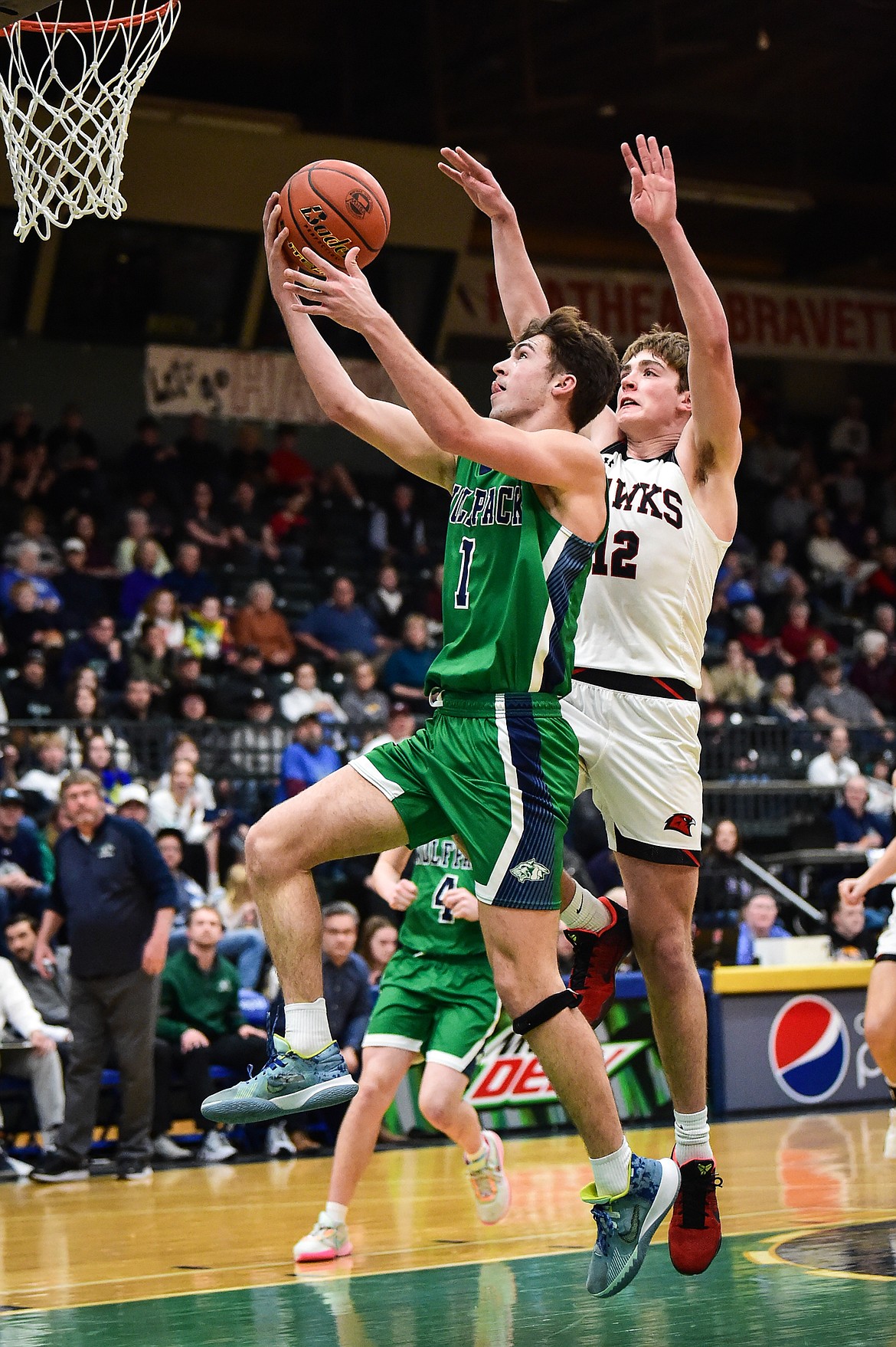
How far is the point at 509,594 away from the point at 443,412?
57cm

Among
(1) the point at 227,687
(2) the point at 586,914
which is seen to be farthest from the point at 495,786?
(1) the point at 227,687

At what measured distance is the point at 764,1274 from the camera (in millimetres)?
6559

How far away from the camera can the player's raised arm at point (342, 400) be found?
5.14m

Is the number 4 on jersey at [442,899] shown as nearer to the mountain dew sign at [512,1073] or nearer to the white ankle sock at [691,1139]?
the white ankle sock at [691,1139]

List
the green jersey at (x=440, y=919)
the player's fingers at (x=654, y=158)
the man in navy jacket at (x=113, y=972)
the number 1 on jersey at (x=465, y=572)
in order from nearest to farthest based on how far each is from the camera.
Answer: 1. the number 1 on jersey at (x=465, y=572)
2. the player's fingers at (x=654, y=158)
3. the green jersey at (x=440, y=919)
4. the man in navy jacket at (x=113, y=972)

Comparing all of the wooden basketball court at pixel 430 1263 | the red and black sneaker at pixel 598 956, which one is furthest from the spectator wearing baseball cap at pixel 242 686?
the red and black sneaker at pixel 598 956

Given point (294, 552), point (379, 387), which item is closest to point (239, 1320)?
point (294, 552)

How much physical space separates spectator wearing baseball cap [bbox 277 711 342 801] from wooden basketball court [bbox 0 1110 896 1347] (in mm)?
3754

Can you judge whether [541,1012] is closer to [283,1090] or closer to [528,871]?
[528,871]

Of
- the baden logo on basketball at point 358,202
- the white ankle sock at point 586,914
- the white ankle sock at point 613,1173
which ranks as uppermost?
the baden logo on basketball at point 358,202

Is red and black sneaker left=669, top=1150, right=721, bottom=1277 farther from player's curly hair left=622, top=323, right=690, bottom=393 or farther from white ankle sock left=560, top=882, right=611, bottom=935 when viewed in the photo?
player's curly hair left=622, top=323, right=690, bottom=393

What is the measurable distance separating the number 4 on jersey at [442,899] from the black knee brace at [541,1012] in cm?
280

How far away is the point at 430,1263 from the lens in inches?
282

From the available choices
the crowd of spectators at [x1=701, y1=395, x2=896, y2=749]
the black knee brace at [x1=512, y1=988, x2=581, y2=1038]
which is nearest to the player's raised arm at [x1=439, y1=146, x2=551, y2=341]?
the black knee brace at [x1=512, y1=988, x2=581, y2=1038]
